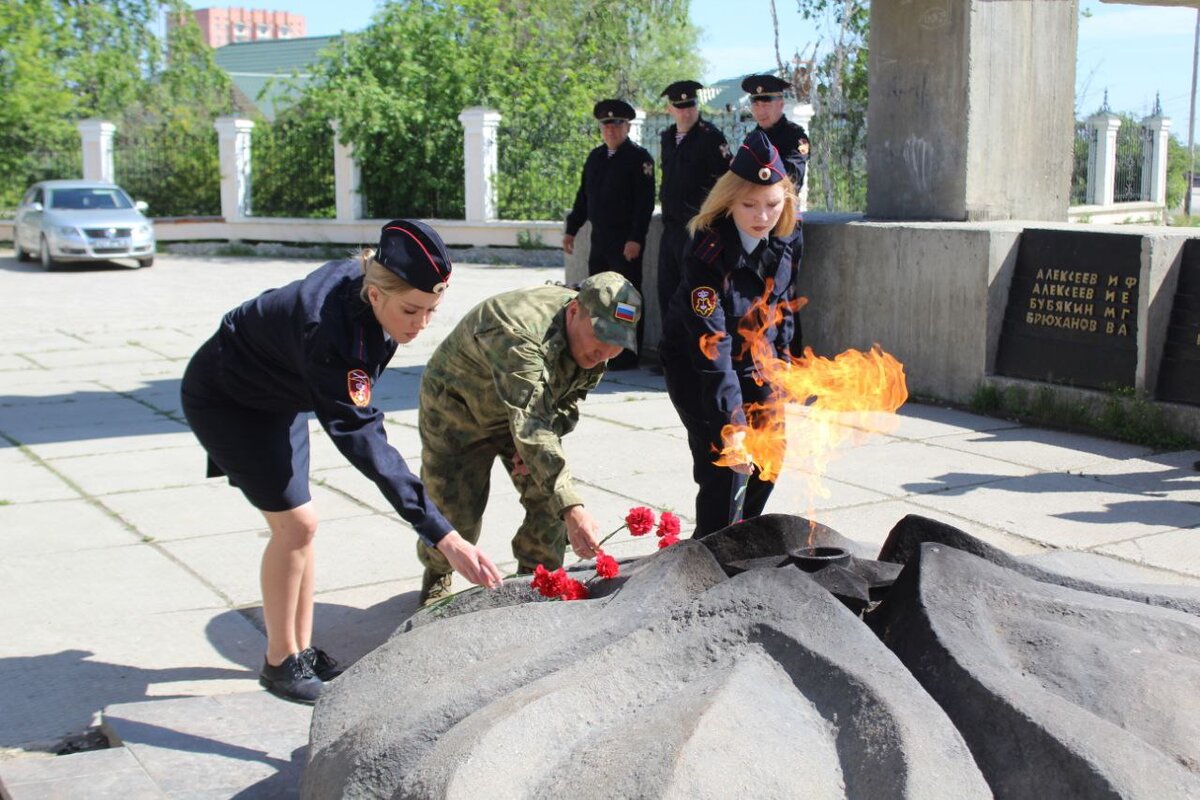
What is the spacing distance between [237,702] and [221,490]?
3.12 m

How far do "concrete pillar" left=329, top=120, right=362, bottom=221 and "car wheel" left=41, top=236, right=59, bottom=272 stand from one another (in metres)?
5.04

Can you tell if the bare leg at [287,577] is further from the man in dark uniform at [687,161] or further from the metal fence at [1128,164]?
the metal fence at [1128,164]

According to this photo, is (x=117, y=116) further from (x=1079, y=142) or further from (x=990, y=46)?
(x=990, y=46)

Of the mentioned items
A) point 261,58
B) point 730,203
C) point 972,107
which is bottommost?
point 730,203

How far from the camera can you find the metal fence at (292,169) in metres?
24.3

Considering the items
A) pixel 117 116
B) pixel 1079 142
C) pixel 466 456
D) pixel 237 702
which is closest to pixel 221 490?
pixel 466 456

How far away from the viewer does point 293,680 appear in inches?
158

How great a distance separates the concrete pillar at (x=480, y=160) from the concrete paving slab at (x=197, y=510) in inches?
612

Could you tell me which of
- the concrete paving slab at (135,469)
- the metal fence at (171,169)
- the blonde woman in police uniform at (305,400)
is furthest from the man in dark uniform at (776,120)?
the metal fence at (171,169)

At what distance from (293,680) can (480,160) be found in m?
18.7

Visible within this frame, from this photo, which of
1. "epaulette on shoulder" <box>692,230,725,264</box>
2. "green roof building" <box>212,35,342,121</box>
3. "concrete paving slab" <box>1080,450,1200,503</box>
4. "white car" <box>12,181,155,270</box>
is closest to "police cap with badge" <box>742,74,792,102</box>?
"concrete paving slab" <box>1080,450,1200,503</box>

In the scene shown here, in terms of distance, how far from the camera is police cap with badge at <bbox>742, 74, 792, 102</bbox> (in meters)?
8.98

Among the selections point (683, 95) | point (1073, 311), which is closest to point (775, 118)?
point (683, 95)

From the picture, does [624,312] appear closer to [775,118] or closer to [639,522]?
[639,522]
